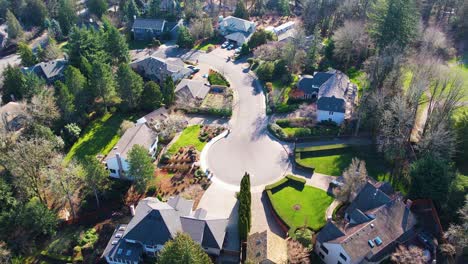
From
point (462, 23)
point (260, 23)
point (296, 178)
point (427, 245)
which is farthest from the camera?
point (260, 23)

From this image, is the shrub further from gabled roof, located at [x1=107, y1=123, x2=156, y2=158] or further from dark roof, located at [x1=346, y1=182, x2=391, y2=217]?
gabled roof, located at [x1=107, y1=123, x2=156, y2=158]

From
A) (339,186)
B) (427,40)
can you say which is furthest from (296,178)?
(427,40)

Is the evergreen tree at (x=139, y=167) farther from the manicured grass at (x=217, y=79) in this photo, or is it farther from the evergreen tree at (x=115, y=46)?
the evergreen tree at (x=115, y=46)

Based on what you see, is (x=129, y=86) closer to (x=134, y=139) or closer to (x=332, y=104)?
(x=134, y=139)

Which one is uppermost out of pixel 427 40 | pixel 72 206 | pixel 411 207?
pixel 427 40

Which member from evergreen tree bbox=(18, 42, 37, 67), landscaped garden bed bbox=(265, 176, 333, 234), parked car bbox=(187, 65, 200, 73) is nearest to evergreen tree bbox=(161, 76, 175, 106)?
parked car bbox=(187, 65, 200, 73)

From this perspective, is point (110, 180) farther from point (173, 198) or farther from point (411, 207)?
point (411, 207)
